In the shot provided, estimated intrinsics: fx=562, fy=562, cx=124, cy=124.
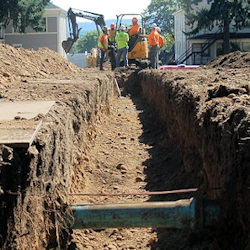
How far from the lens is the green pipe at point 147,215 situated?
4770mm

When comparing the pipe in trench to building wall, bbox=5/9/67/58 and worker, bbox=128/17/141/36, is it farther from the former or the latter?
building wall, bbox=5/9/67/58

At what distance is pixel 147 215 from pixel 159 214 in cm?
10

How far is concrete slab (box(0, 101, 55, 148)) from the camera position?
416cm

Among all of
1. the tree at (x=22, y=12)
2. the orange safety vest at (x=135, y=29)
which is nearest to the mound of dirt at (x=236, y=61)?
the orange safety vest at (x=135, y=29)

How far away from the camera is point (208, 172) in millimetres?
5562

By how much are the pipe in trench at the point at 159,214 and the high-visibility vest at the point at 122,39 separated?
59.8ft

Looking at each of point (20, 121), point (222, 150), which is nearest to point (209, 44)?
point (20, 121)

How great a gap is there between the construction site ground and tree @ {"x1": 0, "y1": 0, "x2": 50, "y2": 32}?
28.5 metres

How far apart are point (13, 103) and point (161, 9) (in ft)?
280

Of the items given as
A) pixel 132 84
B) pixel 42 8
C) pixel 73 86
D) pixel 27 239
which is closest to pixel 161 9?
pixel 42 8

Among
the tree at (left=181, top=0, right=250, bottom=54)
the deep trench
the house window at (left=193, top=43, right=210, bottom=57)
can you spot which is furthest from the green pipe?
the house window at (left=193, top=43, right=210, bottom=57)

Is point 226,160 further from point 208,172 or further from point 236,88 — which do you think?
point 236,88

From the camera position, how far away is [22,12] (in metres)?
41.2

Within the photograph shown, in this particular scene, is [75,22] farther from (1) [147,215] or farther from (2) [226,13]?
(1) [147,215]
